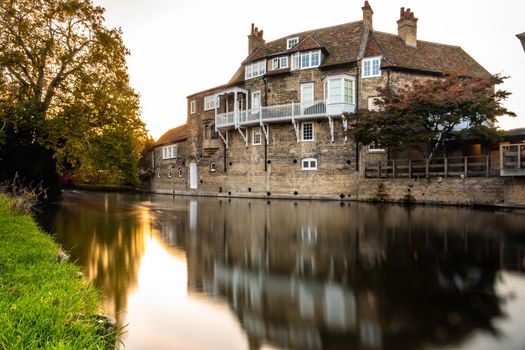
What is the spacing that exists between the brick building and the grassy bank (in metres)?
23.8

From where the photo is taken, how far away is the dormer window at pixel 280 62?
1252 inches

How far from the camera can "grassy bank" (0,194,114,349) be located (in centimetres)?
334

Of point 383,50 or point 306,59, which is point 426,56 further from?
point 306,59

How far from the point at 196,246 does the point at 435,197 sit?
690 inches

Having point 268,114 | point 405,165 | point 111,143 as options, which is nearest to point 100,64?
point 111,143

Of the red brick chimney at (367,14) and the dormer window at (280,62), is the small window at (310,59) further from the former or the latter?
the red brick chimney at (367,14)

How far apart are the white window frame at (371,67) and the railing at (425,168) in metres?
6.46

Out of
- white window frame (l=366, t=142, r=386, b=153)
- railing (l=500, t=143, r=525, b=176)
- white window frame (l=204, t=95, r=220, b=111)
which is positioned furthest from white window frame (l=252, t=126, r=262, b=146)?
railing (l=500, t=143, r=525, b=176)

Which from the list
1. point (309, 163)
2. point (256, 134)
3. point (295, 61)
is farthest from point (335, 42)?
point (309, 163)

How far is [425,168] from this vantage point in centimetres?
2481

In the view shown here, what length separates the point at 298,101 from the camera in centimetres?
3086

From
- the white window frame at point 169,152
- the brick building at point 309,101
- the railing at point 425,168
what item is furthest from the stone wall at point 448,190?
the white window frame at point 169,152

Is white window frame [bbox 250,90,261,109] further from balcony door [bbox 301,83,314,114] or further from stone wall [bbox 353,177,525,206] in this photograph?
stone wall [bbox 353,177,525,206]

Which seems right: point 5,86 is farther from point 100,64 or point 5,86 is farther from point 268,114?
point 268,114
